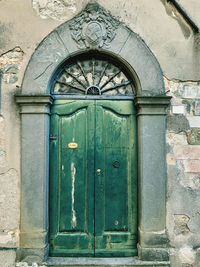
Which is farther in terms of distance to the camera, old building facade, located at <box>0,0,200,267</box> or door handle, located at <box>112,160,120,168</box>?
door handle, located at <box>112,160,120,168</box>

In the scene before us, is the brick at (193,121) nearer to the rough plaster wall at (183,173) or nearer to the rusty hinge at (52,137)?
the rough plaster wall at (183,173)

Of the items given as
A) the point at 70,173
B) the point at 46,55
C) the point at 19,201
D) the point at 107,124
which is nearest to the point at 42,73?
the point at 46,55

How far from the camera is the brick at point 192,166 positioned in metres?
3.51

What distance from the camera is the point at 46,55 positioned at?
3.54m

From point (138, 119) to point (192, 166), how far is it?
984 mm

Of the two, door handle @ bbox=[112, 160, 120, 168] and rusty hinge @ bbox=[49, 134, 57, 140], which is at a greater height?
rusty hinge @ bbox=[49, 134, 57, 140]

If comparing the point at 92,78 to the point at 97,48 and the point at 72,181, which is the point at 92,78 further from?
the point at 72,181

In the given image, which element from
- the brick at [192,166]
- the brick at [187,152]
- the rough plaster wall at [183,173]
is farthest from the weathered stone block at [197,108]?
the brick at [192,166]

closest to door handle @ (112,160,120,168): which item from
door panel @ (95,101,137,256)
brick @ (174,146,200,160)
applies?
door panel @ (95,101,137,256)

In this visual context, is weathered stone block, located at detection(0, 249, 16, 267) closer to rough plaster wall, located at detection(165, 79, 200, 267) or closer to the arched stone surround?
the arched stone surround

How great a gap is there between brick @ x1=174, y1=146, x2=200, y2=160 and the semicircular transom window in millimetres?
1025

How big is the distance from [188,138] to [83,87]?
166 cm

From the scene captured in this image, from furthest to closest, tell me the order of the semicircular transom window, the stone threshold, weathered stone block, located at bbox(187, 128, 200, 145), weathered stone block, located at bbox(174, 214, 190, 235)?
the semicircular transom window → weathered stone block, located at bbox(187, 128, 200, 145) → weathered stone block, located at bbox(174, 214, 190, 235) → the stone threshold

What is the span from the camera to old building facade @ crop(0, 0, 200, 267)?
3424 mm
